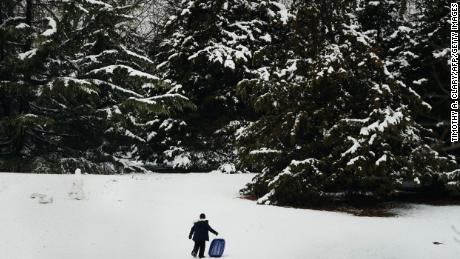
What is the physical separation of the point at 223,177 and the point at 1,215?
10120 millimetres

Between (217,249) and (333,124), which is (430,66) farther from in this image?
(217,249)

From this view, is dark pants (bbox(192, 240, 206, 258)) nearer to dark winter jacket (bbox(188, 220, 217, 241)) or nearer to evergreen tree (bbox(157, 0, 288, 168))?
dark winter jacket (bbox(188, 220, 217, 241))

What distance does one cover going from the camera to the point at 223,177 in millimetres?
22016

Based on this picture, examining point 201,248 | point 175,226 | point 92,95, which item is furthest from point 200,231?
point 92,95

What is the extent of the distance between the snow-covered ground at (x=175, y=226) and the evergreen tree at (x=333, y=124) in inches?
52.4

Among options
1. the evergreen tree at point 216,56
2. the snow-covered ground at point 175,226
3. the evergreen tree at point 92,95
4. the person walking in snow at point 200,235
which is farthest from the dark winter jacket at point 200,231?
the evergreen tree at point 216,56

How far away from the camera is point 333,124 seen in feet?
56.4

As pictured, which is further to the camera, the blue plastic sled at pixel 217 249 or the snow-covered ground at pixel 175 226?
the snow-covered ground at pixel 175 226

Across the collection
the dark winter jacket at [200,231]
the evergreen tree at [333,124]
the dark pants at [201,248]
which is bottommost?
the dark pants at [201,248]

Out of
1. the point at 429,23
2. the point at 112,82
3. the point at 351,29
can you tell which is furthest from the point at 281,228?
the point at 112,82

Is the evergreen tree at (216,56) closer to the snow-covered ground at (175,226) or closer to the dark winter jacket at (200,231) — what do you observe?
the snow-covered ground at (175,226)

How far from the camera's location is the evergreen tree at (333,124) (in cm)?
1567

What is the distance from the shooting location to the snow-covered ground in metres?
11.8

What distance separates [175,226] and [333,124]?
21.5 ft
